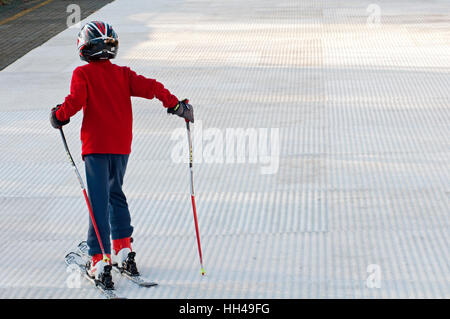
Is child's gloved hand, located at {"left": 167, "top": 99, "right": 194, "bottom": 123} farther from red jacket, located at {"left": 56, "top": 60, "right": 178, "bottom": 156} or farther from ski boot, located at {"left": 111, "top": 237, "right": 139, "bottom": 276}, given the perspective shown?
ski boot, located at {"left": 111, "top": 237, "right": 139, "bottom": 276}

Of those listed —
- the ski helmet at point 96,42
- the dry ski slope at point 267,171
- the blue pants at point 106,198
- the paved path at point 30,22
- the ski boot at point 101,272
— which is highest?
the ski helmet at point 96,42

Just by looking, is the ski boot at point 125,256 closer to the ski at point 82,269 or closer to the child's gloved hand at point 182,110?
the ski at point 82,269

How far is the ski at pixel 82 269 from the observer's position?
4271 millimetres

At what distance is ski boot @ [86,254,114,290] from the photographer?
14.2 feet

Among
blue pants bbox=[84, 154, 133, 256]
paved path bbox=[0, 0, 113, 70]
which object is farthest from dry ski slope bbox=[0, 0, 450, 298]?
paved path bbox=[0, 0, 113, 70]

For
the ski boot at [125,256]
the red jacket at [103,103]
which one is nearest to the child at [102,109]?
the red jacket at [103,103]

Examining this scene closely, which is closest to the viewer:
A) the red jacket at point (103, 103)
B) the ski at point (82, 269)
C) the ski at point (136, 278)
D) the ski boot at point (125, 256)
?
the red jacket at point (103, 103)

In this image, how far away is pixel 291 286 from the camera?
4285 mm

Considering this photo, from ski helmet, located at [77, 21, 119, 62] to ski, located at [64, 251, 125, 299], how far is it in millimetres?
1200

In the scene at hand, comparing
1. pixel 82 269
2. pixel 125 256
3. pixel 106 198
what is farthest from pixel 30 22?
pixel 106 198

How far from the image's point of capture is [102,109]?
4.18m

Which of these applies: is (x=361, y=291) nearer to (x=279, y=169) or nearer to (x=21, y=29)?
(x=279, y=169)

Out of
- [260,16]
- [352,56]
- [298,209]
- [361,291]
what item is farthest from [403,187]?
[260,16]
